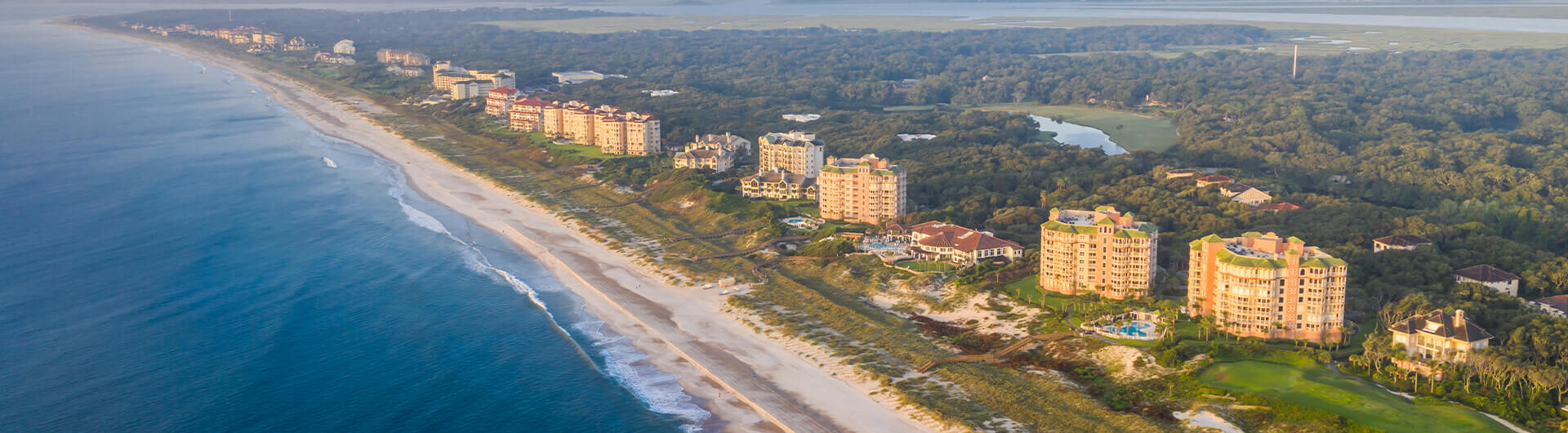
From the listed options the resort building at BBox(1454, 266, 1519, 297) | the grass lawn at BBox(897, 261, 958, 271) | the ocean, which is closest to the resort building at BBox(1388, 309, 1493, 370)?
the resort building at BBox(1454, 266, 1519, 297)

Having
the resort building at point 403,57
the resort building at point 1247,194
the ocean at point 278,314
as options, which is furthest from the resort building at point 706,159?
the resort building at point 403,57

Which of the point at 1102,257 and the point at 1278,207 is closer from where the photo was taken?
the point at 1102,257

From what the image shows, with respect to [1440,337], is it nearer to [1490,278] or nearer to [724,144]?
[1490,278]

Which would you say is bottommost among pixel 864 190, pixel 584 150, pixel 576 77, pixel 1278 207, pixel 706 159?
pixel 584 150

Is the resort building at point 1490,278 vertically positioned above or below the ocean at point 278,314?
above

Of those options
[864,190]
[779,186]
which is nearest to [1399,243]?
[864,190]

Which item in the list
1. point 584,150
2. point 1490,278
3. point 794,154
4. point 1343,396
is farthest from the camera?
point 584,150

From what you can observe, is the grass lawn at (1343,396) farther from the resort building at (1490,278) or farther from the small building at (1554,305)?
the resort building at (1490,278)

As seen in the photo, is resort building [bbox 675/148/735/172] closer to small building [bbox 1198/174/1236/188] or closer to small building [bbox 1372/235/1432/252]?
small building [bbox 1198/174/1236/188]
